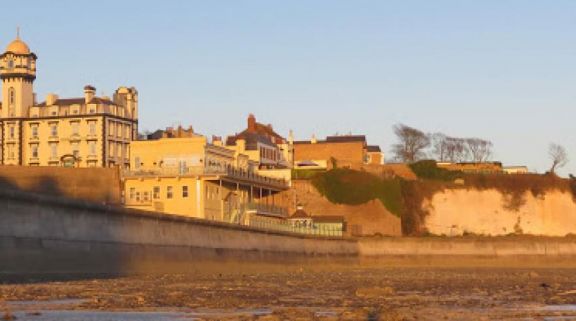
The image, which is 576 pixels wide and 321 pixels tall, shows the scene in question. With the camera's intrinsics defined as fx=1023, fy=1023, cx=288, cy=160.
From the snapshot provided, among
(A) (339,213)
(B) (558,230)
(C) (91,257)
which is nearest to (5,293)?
(C) (91,257)

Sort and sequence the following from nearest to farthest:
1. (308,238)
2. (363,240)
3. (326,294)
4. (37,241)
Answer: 1. (326,294)
2. (37,241)
3. (308,238)
4. (363,240)

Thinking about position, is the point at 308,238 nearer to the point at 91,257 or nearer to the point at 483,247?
the point at 483,247

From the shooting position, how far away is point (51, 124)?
Result: 102688 millimetres

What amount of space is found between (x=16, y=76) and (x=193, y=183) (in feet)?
122

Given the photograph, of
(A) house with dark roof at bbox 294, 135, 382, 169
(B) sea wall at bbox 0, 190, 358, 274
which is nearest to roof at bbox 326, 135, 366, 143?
(A) house with dark roof at bbox 294, 135, 382, 169

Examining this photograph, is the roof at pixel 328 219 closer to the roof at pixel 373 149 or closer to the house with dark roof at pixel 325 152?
the house with dark roof at pixel 325 152

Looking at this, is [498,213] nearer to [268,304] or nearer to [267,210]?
[267,210]

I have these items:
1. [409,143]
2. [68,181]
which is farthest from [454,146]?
[68,181]

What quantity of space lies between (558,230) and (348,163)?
21.4 metres

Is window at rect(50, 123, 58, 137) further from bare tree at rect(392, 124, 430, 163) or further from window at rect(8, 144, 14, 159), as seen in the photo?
bare tree at rect(392, 124, 430, 163)

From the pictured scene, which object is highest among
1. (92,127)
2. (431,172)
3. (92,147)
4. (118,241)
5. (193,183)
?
(92,127)

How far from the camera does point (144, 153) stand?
84.1 metres

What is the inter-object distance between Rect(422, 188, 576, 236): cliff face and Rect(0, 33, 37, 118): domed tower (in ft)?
137

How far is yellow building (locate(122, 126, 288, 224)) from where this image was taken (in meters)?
73.8
